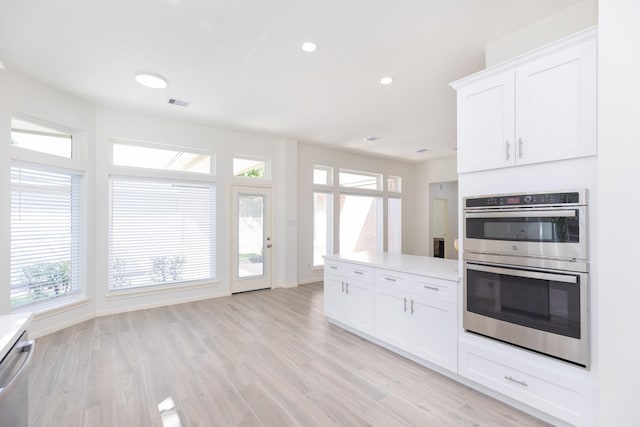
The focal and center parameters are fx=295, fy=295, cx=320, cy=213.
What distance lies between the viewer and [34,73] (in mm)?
3227

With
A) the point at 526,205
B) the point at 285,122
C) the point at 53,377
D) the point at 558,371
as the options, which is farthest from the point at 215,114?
the point at 558,371

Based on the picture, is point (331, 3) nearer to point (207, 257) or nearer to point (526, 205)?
point (526, 205)

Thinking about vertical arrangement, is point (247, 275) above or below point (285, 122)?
below

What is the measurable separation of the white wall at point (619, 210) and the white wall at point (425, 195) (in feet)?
21.9

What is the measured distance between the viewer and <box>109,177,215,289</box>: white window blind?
14.4 feet

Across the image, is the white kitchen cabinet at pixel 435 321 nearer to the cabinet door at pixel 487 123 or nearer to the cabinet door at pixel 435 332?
the cabinet door at pixel 435 332

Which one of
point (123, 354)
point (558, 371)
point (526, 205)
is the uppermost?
point (526, 205)

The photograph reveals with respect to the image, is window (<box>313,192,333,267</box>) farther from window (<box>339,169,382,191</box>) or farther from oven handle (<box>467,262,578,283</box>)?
oven handle (<box>467,262,578,283</box>)

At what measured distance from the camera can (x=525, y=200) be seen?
2.05 meters

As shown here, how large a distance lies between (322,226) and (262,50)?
437 centimetres

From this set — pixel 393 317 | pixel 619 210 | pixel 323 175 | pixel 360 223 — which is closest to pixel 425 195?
pixel 360 223

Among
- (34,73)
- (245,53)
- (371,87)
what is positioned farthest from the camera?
(371,87)

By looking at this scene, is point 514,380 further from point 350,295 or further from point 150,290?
point 150,290

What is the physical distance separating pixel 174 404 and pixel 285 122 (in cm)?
403
